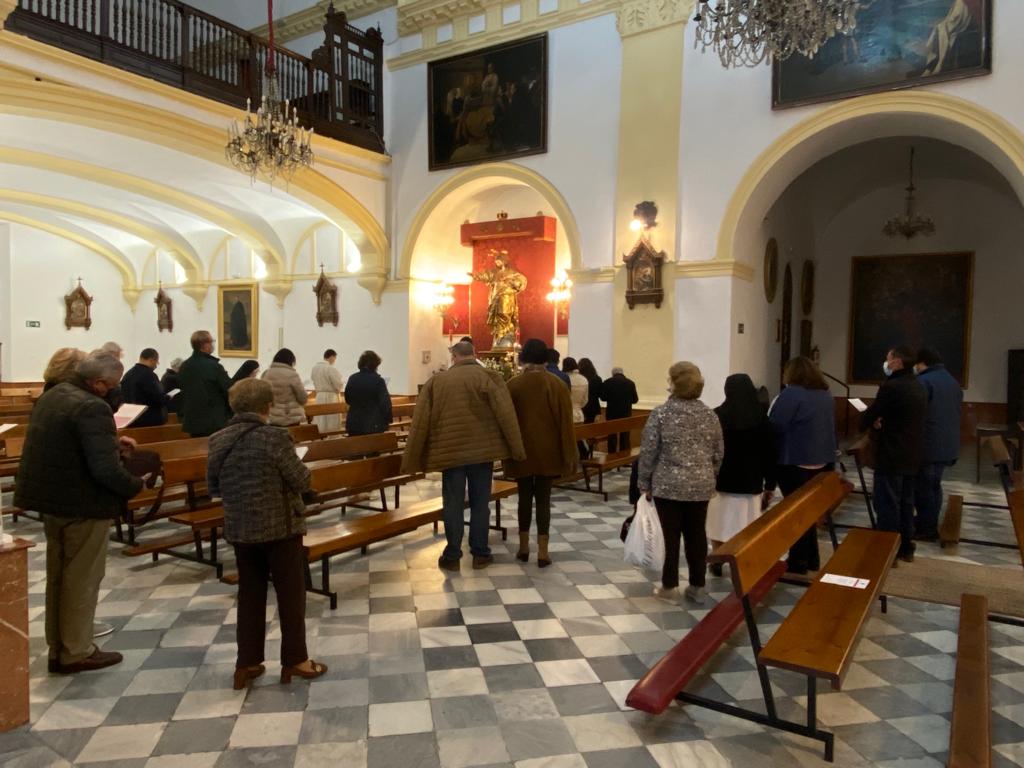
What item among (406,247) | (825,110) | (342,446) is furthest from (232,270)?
(825,110)

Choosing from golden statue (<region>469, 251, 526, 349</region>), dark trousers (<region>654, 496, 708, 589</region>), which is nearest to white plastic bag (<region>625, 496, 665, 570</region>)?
dark trousers (<region>654, 496, 708, 589</region>)

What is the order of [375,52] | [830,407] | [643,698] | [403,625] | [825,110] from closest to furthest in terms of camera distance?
[643,698] < [403,625] < [830,407] < [825,110] < [375,52]

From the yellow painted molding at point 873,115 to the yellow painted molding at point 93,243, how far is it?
48.5 feet

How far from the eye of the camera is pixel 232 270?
15758 millimetres

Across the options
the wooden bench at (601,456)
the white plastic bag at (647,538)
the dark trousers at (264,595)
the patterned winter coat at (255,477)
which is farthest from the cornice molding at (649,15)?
the dark trousers at (264,595)

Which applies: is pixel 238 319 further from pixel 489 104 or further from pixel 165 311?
pixel 489 104

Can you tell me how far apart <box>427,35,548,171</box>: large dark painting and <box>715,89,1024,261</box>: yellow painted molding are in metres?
3.20

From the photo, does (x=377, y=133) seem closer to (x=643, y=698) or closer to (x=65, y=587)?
(x=65, y=587)

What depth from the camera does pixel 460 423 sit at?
15.5 feet

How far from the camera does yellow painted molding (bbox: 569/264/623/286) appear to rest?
1039 centimetres

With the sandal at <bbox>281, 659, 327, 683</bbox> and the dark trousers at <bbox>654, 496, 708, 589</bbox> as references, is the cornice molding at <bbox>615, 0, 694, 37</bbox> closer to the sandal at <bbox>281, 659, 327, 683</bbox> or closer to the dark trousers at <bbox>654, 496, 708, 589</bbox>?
the dark trousers at <bbox>654, 496, 708, 589</bbox>

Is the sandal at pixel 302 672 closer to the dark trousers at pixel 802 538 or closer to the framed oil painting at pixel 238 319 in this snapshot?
the dark trousers at pixel 802 538

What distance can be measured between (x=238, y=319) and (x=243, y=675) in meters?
13.5

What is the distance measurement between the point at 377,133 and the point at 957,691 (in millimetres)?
11800
